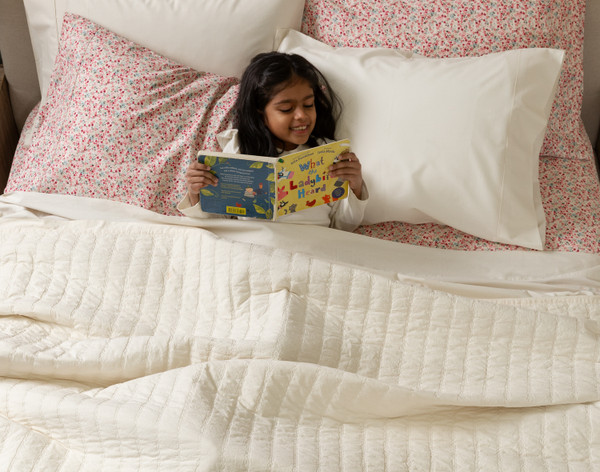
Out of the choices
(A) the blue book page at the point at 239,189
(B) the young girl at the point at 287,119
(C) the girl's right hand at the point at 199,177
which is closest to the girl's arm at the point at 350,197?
(B) the young girl at the point at 287,119

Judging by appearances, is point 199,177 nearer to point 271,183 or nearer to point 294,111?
point 271,183

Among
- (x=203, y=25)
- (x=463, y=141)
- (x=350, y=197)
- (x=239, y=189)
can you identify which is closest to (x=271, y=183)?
(x=239, y=189)

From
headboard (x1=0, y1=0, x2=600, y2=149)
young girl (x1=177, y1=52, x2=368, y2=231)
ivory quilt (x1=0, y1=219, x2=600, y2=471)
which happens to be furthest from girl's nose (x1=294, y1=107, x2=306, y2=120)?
headboard (x1=0, y1=0, x2=600, y2=149)

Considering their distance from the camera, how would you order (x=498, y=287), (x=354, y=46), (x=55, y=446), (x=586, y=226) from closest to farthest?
1. (x=55, y=446)
2. (x=498, y=287)
3. (x=586, y=226)
4. (x=354, y=46)

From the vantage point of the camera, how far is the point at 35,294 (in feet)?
4.48

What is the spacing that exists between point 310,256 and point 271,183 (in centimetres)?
18

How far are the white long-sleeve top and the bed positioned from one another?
0.04m

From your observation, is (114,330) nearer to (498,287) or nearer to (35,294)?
(35,294)

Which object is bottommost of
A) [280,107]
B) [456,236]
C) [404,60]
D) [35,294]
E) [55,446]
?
[55,446]

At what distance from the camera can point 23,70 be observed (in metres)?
2.05

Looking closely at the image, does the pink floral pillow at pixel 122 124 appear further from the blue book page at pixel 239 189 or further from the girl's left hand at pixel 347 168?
the girl's left hand at pixel 347 168

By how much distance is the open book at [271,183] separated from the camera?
56.0 inches

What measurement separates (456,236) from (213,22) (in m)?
0.81

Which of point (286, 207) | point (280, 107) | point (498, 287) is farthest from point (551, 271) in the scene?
point (280, 107)
